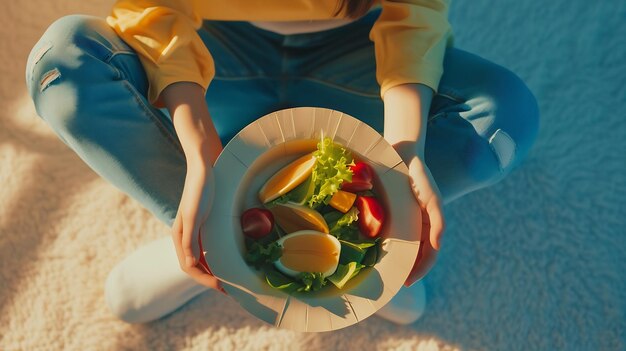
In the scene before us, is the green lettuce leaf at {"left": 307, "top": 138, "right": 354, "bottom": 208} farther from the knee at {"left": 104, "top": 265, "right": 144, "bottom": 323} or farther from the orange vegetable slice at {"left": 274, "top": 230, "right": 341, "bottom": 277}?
the knee at {"left": 104, "top": 265, "right": 144, "bottom": 323}

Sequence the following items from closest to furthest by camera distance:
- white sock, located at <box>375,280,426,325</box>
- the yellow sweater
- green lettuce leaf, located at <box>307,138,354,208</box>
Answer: green lettuce leaf, located at <box>307,138,354,208</box>
the yellow sweater
white sock, located at <box>375,280,426,325</box>

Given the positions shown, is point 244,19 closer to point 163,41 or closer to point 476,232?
point 163,41

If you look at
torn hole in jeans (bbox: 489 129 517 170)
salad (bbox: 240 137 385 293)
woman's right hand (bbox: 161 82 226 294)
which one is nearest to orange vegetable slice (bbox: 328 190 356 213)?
salad (bbox: 240 137 385 293)

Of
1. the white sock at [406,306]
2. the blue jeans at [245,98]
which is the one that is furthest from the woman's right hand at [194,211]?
the white sock at [406,306]

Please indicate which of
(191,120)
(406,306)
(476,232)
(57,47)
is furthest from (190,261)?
(476,232)

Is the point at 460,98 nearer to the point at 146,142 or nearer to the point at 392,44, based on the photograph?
the point at 392,44

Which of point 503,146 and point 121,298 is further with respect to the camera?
point 121,298

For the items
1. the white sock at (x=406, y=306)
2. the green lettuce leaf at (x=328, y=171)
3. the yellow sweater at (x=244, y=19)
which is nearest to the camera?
the green lettuce leaf at (x=328, y=171)

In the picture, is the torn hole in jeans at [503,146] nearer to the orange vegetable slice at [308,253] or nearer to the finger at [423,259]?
the finger at [423,259]
